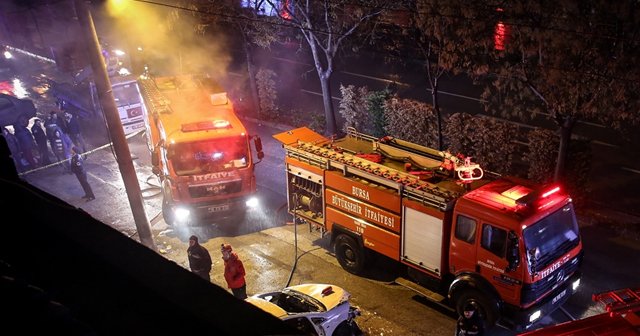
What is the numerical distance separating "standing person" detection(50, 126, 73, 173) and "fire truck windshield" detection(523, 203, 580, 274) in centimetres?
1414

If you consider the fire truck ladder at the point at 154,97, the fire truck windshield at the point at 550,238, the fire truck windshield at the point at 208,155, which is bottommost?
the fire truck windshield at the point at 550,238

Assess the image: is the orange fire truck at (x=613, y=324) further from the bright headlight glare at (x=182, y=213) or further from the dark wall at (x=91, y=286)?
the bright headlight glare at (x=182, y=213)

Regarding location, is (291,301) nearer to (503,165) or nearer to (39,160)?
(503,165)

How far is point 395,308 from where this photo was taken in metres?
10.1

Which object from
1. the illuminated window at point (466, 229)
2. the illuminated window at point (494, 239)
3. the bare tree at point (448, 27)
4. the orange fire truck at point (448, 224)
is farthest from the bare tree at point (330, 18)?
the illuminated window at point (494, 239)

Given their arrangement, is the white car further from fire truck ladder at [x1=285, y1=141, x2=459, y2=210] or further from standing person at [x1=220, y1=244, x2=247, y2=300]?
fire truck ladder at [x1=285, y1=141, x2=459, y2=210]

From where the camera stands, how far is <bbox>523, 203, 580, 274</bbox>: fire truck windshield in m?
8.45

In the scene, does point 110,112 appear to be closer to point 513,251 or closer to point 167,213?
point 167,213

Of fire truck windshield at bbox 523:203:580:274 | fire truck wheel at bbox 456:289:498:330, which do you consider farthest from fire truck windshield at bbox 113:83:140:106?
fire truck windshield at bbox 523:203:580:274

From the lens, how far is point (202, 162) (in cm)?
1277

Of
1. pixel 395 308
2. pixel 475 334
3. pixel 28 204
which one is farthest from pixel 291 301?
pixel 28 204

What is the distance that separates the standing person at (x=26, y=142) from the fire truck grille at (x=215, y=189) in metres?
7.54

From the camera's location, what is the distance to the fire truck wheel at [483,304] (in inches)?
346

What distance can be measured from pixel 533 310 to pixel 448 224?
1.86 m
